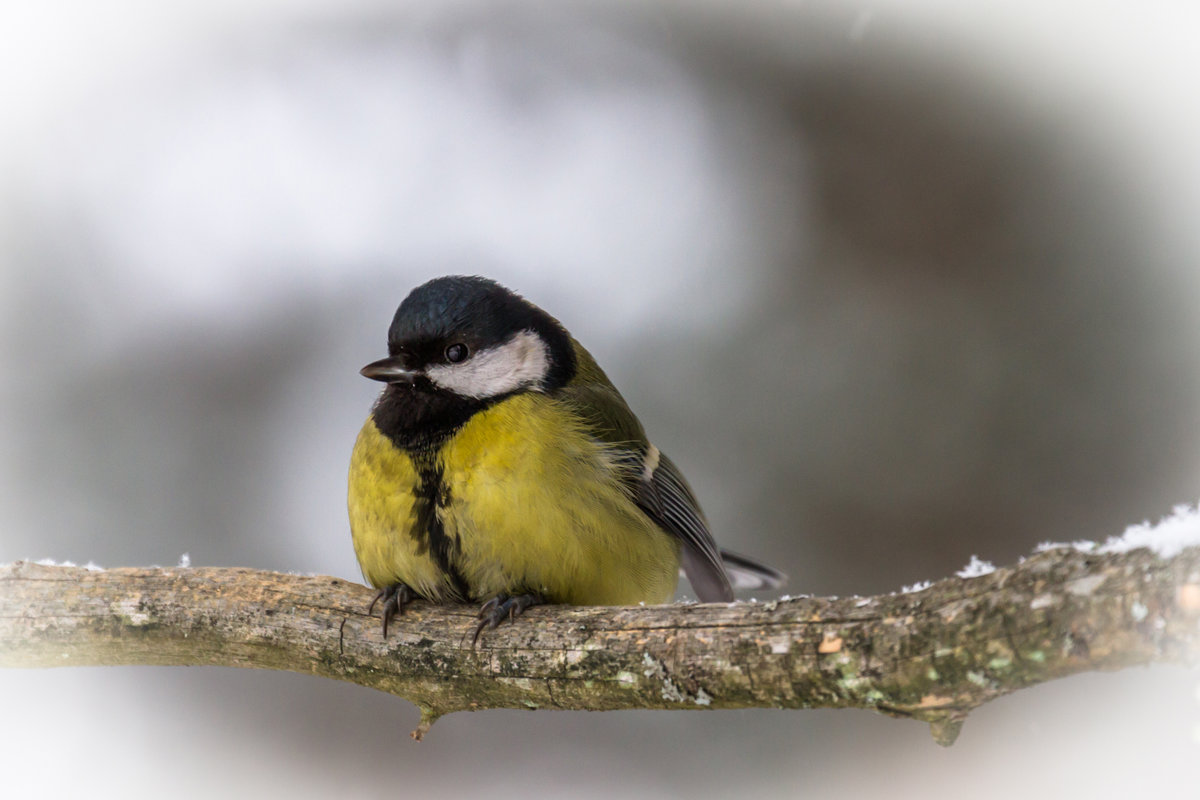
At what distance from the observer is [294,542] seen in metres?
4.07

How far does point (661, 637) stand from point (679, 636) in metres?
0.04

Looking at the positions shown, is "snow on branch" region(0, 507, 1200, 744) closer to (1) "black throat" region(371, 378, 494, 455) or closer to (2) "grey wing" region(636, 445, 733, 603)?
(1) "black throat" region(371, 378, 494, 455)

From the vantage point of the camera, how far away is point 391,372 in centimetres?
247

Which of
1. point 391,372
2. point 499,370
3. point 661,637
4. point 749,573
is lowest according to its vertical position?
point 661,637

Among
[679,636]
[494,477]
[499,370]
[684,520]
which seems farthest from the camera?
[684,520]

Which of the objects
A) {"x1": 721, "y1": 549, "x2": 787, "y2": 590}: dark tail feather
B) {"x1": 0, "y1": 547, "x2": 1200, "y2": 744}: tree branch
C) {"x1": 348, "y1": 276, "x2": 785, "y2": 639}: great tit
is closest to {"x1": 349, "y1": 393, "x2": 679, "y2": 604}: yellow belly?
{"x1": 348, "y1": 276, "x2": 785, "y2": 639}: great tit

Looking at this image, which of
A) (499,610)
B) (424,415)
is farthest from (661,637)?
(424,415)

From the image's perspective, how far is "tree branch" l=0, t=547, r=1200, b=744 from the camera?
4.55 feet

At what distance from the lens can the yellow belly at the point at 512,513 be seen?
230 cm

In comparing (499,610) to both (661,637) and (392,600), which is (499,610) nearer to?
(392,600)

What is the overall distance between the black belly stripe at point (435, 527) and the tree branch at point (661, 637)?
103mm

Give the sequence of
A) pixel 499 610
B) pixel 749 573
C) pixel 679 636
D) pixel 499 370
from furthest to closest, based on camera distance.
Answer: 1. pixel 749 573
2. pixel 499 370
3. pixel 499 610
4. pixel 679 636

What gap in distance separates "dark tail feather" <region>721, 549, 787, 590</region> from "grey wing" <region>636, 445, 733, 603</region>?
0.94 ft

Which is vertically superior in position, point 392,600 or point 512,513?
point 512,513
